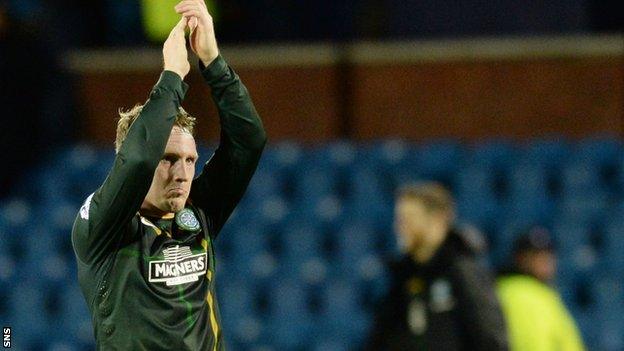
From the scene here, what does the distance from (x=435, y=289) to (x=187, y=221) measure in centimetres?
157

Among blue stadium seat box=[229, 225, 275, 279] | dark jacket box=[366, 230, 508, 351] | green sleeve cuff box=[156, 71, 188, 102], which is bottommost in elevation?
blue stadium seat box=[229, 225, 275, 279]

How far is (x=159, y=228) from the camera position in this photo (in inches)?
116

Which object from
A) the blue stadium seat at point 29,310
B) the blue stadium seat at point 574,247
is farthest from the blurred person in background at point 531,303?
the blue stadium seat at point 29,310

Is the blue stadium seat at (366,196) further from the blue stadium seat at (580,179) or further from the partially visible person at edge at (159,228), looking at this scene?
the partially visible person at edge at (159,228)

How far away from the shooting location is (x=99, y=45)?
823cm

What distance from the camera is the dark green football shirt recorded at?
2795 millimetres

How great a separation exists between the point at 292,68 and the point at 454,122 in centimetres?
98

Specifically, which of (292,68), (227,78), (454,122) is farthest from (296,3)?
(227,78)

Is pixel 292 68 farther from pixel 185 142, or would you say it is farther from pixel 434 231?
pixel 185 142

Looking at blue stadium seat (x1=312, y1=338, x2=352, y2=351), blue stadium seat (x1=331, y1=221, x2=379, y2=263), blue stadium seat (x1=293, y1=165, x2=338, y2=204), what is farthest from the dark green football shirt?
blue stadium seat (x1=293, y1=165, x2=338, y2=204)

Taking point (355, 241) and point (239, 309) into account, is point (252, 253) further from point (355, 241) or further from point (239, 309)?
point (355, 241)

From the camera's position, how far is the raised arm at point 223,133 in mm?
2957

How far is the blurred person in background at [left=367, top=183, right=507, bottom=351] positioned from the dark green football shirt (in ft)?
4.81

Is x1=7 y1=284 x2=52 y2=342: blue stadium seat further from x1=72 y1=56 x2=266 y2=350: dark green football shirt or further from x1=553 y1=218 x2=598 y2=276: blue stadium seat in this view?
x1=72 y1=56 x2=266 y2=350: dark green football shirt
